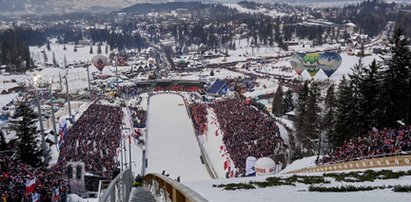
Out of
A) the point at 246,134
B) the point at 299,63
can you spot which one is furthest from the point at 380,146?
the point at 299,63

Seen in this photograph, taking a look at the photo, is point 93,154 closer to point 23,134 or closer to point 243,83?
point 23,134

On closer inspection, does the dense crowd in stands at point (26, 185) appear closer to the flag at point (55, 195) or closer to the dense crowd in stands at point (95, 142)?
the flag at point (55, 195)

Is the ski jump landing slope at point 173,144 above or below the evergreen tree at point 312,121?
below

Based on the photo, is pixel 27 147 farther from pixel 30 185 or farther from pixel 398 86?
pixel 398 86

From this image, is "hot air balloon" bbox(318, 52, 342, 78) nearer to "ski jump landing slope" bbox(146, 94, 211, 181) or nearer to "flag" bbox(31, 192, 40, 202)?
"ski jump landing slope" bbox(146, 94, 211, 181)

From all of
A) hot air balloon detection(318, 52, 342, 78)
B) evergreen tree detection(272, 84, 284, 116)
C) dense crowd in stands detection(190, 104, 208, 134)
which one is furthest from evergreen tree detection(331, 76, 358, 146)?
hot air balloon detection(318, 52, 342, 78)

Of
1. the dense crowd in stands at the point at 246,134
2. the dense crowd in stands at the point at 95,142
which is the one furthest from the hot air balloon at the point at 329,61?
the dense crowd in stands at the point at 95,142

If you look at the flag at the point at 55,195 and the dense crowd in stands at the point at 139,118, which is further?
the dense crowd in stands at the point at 139,118

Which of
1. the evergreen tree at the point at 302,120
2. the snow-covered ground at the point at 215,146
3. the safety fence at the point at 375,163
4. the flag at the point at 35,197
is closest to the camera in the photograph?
the safety fence at the point at 375,163

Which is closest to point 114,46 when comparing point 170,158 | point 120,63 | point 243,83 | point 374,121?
point 120,63
